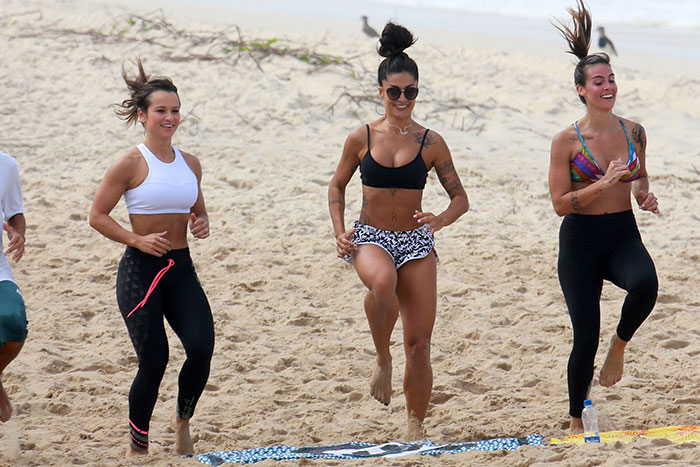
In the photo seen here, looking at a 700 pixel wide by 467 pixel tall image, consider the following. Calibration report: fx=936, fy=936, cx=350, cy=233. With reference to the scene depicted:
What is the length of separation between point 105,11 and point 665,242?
1024 cm

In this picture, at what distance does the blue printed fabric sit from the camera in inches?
189

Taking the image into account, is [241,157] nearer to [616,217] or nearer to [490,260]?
[490,260]

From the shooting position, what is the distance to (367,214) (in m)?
5.31

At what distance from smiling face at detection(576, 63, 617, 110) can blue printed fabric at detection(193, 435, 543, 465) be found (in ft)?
6.20

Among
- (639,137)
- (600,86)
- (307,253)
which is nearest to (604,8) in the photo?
(307,253)

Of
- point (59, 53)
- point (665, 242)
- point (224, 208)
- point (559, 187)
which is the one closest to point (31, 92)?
point (59, 53)

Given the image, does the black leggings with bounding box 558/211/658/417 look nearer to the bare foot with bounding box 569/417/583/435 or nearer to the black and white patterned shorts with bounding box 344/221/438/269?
the bare foot with bounding box 569/417/583/435

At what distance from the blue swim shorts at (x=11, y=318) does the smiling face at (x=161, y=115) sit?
1.11 m

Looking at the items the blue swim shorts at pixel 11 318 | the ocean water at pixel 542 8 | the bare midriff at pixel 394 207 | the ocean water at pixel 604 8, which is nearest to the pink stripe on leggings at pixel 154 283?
the blue swim shorts at pixel 11 318

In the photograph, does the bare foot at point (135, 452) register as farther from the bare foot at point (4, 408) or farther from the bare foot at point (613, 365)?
the bare foot at point (613, 365)

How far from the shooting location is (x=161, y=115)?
→ 4.94 meters

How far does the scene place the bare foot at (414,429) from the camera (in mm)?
5254

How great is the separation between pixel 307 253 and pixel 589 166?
3755 mm

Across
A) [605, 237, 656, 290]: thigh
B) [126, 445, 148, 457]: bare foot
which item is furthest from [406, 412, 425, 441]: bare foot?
[126, 445, 148, 457]: bare foot
